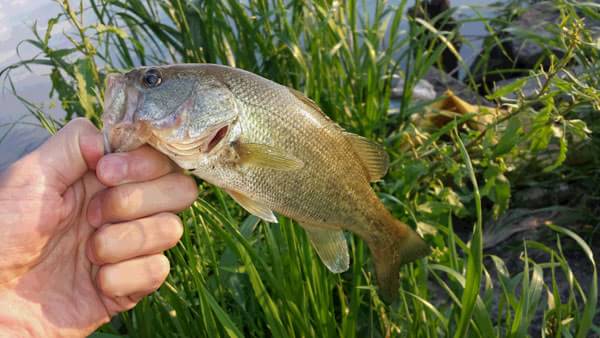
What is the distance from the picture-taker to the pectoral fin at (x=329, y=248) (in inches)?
64.9

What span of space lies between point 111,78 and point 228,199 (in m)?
1.48

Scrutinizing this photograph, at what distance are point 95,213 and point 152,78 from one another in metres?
0.47

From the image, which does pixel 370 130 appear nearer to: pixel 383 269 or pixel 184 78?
pixel 383 269

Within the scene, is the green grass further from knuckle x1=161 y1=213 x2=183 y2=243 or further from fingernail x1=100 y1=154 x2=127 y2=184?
fingernail x1=100 y1=154 x2=127 y2=184

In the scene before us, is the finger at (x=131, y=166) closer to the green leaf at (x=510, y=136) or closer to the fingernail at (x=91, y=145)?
the fingernail at (x=91, y=145)

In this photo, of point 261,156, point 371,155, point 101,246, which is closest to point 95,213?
point 101,246

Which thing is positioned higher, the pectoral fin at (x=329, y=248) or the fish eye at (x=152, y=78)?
the fish eye at (x=152, y=78)

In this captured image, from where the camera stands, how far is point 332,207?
1.61 meters

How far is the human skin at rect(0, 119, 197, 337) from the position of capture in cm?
161

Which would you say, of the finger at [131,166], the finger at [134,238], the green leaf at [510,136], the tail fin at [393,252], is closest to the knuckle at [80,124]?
the finger at [131,166]

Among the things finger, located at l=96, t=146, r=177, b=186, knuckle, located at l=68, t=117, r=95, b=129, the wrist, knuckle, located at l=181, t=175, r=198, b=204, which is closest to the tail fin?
knuckle, located at l=181, t=175, r=198, b=204

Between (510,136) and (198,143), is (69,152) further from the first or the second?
(510,136)

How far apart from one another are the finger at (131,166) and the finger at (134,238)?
0.13 metres

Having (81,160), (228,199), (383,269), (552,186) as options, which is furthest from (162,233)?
(552,186)
